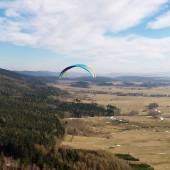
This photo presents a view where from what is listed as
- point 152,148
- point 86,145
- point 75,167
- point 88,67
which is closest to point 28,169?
point 75,167

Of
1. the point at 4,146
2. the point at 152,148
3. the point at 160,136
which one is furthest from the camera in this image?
the point at 160,136

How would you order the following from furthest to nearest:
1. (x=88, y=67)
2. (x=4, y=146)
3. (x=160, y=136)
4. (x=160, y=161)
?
(x=160, y=136)
(x=4, y=146)
(x=160, y=161)
(x=88, y=67)

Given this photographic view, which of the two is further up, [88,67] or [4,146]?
[88,67]

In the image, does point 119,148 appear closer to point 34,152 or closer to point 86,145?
point 86,145

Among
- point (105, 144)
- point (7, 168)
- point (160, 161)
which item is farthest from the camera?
point (105, 144)

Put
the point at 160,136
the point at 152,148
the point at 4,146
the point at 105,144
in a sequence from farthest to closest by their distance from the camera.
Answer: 1. the point at 160,136
2. the point at 105,144
3. the point at 152,148
4. the point at 4,146

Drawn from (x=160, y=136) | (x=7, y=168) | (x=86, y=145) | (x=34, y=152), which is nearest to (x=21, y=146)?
(x=34, y=152)

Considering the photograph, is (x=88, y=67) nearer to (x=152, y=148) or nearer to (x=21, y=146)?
(x=21, y=146)

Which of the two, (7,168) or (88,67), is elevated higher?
(88,67)

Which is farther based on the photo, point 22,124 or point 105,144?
point 22,124
